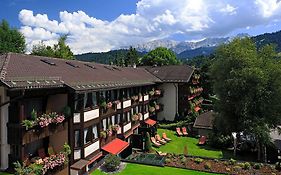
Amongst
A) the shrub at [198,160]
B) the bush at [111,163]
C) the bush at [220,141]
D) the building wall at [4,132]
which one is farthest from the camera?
the bush at [220,141]

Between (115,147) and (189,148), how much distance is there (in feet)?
38.1

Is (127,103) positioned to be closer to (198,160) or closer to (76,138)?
(198,160)

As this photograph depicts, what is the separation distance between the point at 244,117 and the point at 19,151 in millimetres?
Result: 21719

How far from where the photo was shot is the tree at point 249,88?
28875 millimetres

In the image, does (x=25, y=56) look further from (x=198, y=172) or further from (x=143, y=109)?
(x=143, y=109)

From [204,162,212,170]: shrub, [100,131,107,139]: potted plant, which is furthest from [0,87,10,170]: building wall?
[204,162,212,170]: shrub

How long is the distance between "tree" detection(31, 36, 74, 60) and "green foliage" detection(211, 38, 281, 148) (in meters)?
39.6

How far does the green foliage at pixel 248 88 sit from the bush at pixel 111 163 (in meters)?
13.5

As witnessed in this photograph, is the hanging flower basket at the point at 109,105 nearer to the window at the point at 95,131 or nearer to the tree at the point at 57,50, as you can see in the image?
the window at the point at 95,131

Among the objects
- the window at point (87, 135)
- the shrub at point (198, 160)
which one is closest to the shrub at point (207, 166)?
the shrub at point (198, 160)

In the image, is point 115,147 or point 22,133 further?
point 115,147

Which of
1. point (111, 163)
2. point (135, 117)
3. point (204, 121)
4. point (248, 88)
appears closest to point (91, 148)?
point (111, 163)

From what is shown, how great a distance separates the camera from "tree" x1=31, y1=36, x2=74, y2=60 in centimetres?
6236

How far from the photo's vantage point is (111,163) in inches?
907
